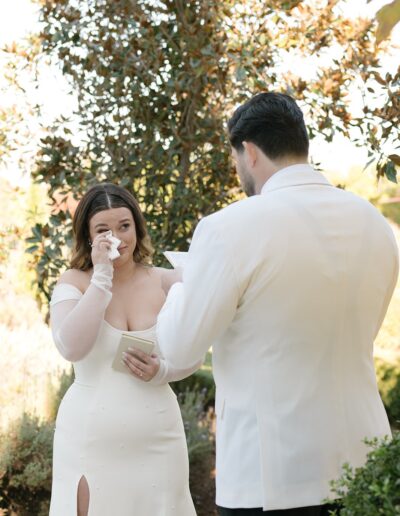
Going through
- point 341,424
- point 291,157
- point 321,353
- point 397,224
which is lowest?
point 341,424

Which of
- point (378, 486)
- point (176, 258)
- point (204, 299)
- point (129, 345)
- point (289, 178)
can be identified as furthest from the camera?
point (129, 345)

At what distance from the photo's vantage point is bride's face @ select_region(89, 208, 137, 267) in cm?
324

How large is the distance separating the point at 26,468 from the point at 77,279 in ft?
7.71

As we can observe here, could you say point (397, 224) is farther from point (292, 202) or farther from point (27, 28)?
point (292, 202)

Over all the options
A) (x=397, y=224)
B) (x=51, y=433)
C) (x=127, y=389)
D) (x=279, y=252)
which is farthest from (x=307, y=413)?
(x=397, y=224)

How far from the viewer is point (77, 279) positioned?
3.25m

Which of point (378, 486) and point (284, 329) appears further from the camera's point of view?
point (284, 329)

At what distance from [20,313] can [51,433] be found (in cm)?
438

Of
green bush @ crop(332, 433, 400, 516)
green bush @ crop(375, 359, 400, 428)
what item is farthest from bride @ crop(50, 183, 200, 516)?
green bush @ crop(375, 359, 400, 428)

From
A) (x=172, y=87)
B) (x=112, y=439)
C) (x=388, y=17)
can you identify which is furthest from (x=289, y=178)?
(x=172, y=87)

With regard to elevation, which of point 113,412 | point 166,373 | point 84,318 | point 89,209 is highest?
point 89,209

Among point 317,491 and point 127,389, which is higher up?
point 127,389

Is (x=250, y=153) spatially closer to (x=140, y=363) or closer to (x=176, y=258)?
(x=176, y=258)

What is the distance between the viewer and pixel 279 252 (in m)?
2.07
